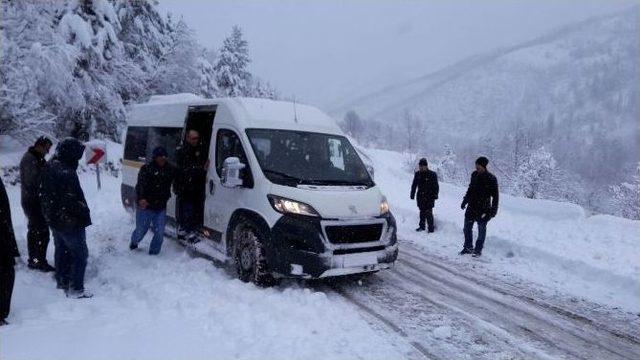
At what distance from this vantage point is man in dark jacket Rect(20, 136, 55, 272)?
7.09m

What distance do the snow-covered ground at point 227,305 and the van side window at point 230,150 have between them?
148cm

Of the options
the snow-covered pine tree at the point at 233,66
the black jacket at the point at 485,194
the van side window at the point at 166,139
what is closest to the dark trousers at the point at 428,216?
the black jacket at the point at 485,194

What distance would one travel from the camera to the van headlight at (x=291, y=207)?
6246 millimetres

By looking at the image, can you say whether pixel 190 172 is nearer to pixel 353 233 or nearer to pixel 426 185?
pixel 353 233

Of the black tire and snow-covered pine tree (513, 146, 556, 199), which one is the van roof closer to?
the black tire

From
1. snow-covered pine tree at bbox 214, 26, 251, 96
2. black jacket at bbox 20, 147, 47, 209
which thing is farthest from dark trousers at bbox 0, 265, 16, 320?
snow-covered pine tree at bbox 214, 26, 251, 96

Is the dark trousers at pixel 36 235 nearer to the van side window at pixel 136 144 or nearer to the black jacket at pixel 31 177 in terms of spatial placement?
the black jacket at pixel 31 177

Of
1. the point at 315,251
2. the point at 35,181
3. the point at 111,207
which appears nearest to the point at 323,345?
the point at 315,251

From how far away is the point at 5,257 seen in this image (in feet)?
16.7

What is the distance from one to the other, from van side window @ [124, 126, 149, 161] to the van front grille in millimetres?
5225

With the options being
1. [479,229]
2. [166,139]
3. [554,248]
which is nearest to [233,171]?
[166,139]

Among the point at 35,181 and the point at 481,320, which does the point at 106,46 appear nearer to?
the point at 35,181

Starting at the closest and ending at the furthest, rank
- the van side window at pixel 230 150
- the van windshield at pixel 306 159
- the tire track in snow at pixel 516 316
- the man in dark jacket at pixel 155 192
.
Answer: the tire track in snow at pixel 516 316 < the van windshield at pixel 306 159 < the van side window at pixel 230 150 < the man in dark jacket at pixel 155 192

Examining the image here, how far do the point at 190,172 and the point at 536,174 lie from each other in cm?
4944
